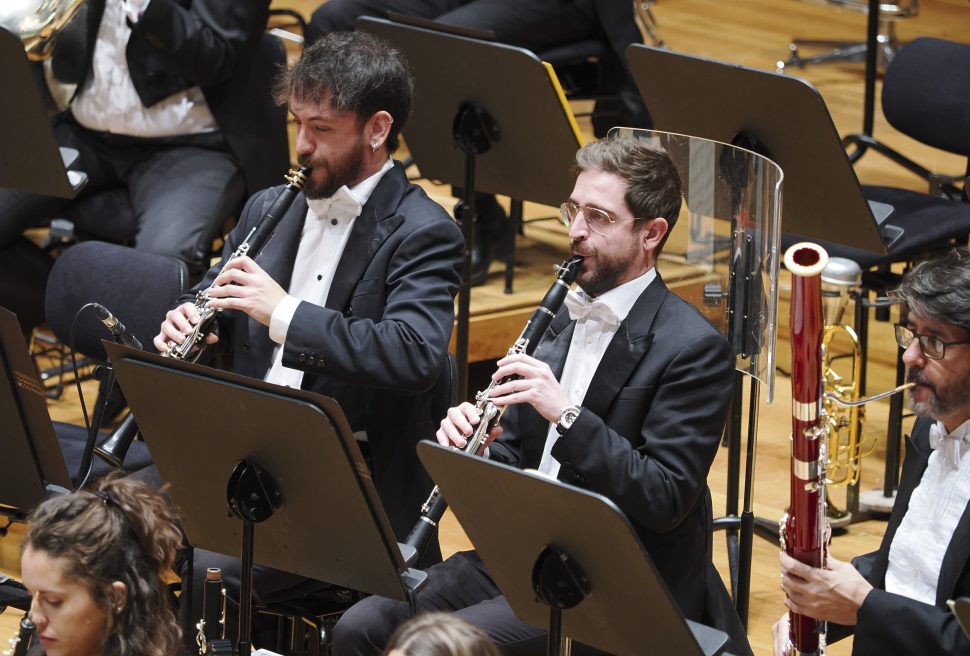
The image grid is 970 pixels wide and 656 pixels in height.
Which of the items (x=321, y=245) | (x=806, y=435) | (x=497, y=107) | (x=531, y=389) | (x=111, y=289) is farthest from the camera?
(x=497, y=107)

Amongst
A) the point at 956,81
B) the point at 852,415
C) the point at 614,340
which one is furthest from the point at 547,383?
the point at 956,81

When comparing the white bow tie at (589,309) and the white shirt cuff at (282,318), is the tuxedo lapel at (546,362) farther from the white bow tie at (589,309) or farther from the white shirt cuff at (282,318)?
the white shirt cuff at (282,318)

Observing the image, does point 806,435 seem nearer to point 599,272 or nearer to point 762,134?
point 599,272

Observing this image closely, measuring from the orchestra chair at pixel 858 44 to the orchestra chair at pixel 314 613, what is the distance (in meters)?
4.33

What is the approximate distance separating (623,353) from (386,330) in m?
0.49

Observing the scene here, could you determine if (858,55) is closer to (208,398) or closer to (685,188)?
(685,188)

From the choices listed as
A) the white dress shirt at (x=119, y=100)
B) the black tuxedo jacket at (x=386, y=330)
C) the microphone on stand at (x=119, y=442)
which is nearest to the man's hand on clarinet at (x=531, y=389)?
the black tuxedo jacket at (x=386, y=330)

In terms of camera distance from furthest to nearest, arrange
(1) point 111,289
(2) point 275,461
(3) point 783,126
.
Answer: (1) point 111,289, (3) point 783,126, (2) point 275,461

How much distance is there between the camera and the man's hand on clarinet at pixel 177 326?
3053 millimetres

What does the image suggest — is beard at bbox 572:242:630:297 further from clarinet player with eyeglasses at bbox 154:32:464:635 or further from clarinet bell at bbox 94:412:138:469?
clarinet bell at bbox 94:412:138:469

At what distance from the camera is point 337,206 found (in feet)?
10.4

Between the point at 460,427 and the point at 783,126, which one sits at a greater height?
the point at 783,126

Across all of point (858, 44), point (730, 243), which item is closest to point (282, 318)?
point (730, 243)

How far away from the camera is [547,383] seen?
8.52 feet
